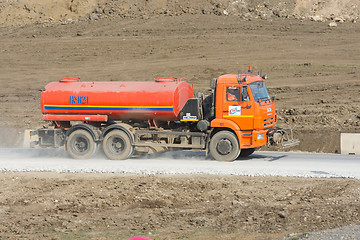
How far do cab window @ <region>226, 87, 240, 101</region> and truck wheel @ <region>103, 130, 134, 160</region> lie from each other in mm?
3722

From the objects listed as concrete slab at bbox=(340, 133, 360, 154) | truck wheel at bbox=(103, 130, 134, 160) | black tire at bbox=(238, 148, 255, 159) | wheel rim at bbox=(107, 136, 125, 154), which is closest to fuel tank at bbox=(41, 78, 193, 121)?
truck wheel at bbox=(103, 130, 134, 160)

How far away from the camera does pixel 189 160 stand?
734 inches

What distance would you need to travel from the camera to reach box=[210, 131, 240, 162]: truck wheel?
698 inches

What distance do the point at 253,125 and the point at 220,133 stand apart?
1125 millimetres

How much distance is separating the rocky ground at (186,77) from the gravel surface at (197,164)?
78cm

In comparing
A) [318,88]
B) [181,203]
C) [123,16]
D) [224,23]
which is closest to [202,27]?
[224,23]

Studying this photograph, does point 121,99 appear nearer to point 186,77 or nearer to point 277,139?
point 277,139

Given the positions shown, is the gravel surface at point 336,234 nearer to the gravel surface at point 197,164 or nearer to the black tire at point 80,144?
the gravel surface at point 197,164

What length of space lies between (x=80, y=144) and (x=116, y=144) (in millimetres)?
1329

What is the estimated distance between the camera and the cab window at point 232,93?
57.5ft

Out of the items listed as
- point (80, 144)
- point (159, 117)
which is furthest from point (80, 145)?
point (159, 117)

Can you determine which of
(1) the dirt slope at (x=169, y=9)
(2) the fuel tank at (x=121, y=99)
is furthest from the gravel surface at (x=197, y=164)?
(1) the dirt slope at (x=169, y=9)

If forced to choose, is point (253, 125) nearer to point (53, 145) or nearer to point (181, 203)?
point (181, 203)

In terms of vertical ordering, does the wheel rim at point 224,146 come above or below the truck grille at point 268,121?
below
